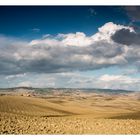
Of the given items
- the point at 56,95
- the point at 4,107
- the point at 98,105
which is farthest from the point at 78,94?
the point at 4,107

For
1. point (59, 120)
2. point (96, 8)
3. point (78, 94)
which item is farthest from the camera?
point (78, 94)

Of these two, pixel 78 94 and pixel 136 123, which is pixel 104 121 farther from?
pixel 78 94

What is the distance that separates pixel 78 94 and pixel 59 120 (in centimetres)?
1460
